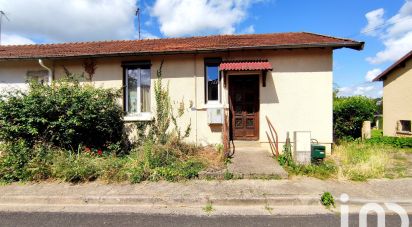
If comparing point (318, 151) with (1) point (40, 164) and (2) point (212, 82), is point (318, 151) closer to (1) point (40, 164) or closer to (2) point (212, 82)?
(2) point (212, 82)

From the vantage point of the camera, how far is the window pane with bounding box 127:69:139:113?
8.40 metres

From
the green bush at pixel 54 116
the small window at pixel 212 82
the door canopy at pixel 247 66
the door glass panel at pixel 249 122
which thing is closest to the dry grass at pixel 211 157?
the door glass panel at pixel 249 122

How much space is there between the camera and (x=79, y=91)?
6.84m

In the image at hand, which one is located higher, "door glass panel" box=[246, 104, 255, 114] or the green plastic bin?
"door glass panel" box=[246, 104, 255, 114]

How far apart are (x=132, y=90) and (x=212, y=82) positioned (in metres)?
2.91

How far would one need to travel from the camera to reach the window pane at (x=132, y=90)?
840cm

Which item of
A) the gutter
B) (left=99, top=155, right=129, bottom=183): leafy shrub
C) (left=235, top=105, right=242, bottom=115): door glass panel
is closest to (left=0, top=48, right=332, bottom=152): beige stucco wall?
the gutter

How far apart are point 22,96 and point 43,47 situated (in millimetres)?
4281

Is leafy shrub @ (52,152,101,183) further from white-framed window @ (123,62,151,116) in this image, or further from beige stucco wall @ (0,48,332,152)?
beige stucco wall @ (0,48,332,152)

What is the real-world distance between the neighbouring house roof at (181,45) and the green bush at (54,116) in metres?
1.87

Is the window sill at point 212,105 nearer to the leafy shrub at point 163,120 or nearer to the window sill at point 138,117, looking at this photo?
the leafy shrub at point 163,120

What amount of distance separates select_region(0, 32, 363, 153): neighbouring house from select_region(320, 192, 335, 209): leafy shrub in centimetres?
322

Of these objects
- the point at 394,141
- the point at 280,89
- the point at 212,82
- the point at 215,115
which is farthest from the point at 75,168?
the point at 394,141

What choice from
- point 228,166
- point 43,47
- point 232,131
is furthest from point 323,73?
point 43,47
